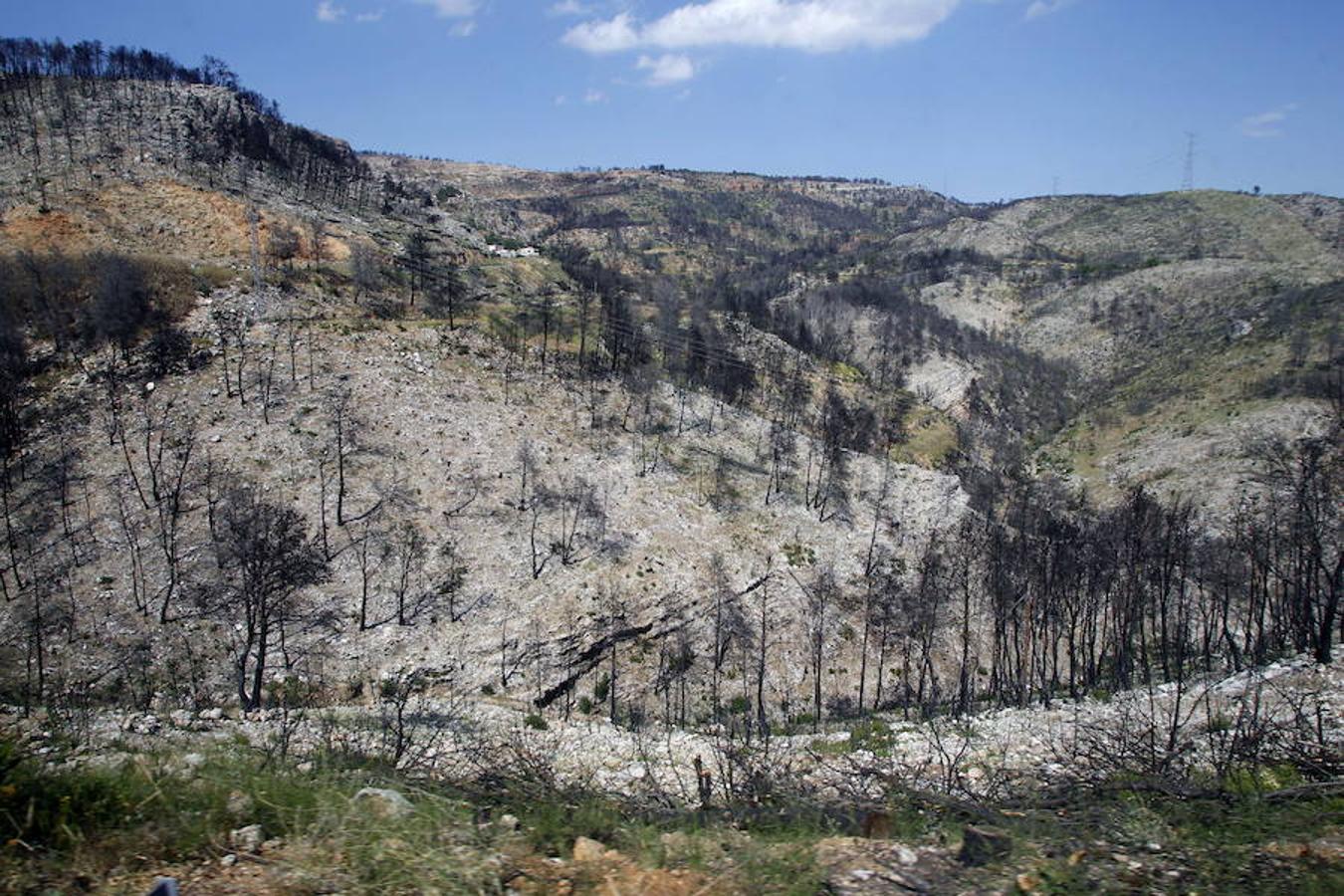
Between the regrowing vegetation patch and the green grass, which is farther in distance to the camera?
the regrowing vegetation patch

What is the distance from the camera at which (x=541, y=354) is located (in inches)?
2534

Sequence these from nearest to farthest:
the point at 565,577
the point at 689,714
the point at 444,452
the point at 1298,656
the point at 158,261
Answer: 1. the point at 1298,656
2. the point at 689,714
3. the point at 565,577
4. the point at 444,452
5. the point at 158,261

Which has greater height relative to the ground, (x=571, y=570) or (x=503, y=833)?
(x=503, y=833)

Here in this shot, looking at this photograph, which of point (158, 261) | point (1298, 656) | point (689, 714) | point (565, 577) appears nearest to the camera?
point (1298, 656)

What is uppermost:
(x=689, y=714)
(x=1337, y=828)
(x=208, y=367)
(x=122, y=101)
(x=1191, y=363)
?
(x=122, y=101)

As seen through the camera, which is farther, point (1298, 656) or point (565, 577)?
point (565, 577)

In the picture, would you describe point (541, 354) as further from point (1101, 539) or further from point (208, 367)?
point (1101, 539)

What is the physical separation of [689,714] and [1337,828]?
3419 cm

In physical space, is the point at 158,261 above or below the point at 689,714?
above

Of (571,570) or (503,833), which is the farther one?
(571,570)

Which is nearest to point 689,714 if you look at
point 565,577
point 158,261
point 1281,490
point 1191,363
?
point 565,577

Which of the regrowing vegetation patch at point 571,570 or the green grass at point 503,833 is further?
the regrowing vegetation patch at point 571,570

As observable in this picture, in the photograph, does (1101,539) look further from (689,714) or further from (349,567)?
(349,567)

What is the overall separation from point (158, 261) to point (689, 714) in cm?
6104
